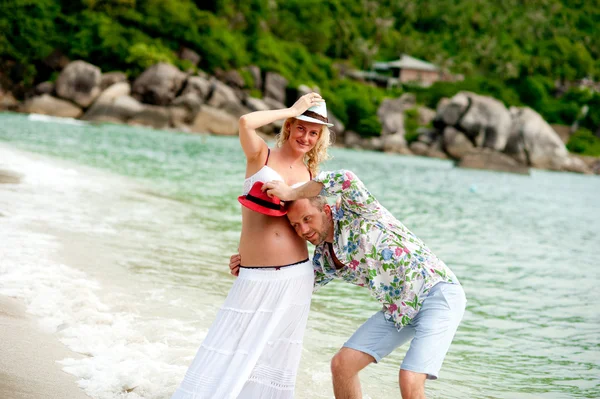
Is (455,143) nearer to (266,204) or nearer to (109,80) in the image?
(109,80)

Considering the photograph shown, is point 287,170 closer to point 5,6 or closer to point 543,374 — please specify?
point 543,374

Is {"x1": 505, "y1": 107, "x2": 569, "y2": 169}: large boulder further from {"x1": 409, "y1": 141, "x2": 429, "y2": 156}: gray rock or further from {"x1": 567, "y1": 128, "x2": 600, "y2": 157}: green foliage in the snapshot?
{"x1": 567, "y1": 128, "x2": 600, "y2": 157}: green foliage

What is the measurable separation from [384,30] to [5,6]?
66539 mm

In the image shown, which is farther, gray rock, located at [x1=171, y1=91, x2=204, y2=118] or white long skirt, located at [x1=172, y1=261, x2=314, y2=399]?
gray rock, located at [x1=171, y1=91, x2=204, y2=118]

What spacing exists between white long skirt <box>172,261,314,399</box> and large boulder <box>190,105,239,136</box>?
52.3 meters

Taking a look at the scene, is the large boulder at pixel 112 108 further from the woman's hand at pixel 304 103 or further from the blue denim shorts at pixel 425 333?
the blue denim shorts at pixel 425 333

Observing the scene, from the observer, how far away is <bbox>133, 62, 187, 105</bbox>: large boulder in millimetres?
57219

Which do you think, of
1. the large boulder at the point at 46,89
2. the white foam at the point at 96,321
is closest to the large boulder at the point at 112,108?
the large boulder at the point at 46,89

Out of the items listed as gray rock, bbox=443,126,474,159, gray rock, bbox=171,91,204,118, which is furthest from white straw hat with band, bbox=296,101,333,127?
gray rock, bbox=443,126,474,159

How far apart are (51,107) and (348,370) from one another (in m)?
54.3

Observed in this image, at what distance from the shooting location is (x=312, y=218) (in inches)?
149

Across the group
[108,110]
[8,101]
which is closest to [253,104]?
[108,110]

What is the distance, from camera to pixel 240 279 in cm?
402

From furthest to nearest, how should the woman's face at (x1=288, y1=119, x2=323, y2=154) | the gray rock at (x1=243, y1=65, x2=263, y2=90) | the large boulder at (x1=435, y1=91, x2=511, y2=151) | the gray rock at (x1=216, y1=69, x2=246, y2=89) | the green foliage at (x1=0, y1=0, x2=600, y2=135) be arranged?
the gray rock at (x1=243, y1=65, x2=263, y2=90) → the green foliage at (x1=0, y1=0, x2=600, y2=135) → the gray rock at (x1=216, y1=69, x2=246, y2=89) → the large boulder at (x1=435, y1=91, x2=511, y2=151) → the woman's face at (x1=288, y1=119, x2=323, y2=154)
